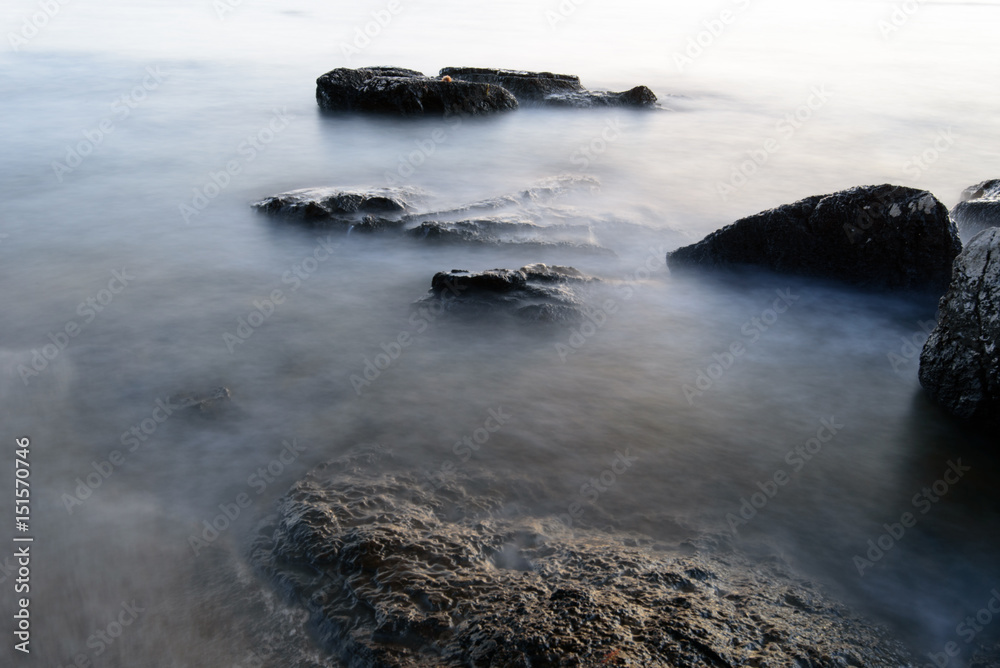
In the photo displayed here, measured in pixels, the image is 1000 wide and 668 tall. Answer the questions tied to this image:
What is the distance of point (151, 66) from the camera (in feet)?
55.8

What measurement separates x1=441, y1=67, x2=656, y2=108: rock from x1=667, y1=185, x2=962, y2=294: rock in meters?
7.65

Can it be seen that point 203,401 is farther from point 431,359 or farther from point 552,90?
point 552,90

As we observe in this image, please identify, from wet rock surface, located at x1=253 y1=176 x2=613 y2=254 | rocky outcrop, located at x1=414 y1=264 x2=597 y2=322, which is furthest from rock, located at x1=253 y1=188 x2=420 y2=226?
rocky outcrop, located at x1=414 y1=264 x2=597 y2=322

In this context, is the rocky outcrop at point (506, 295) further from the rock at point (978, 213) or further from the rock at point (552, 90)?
the rock at point (552, 90)

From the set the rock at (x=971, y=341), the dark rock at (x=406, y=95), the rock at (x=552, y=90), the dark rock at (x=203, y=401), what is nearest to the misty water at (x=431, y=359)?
the dark rock at (x=203, y=401)

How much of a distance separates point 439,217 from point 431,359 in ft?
9.64

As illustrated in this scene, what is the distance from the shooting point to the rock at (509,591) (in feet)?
8.91

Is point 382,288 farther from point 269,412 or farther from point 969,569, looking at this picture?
point 969,569

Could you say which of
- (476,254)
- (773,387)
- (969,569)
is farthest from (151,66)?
(969,569)

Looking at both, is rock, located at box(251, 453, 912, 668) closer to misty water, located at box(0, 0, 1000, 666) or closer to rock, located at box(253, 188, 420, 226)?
misty water, located at box(0, 0, 1000, 666)

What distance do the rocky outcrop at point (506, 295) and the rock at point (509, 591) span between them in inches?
80.6

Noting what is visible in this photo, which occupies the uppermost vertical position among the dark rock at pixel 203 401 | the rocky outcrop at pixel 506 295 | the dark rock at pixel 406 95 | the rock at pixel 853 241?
the dark rock at pixel 406 95

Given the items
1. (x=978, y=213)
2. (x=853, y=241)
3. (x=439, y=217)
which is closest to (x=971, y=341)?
(x=853, y=241)

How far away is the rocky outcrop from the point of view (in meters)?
5.70
